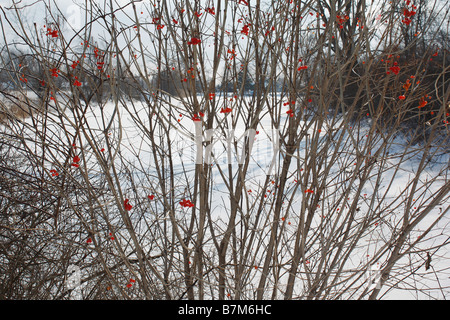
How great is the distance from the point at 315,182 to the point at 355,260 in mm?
4943

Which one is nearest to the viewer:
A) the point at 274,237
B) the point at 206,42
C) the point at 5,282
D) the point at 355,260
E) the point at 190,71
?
the point at 190,71

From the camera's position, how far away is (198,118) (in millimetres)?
1500

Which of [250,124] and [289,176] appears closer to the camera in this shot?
[250,124]

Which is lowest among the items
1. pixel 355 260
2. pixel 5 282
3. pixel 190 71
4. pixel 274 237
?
pixel 274 237
